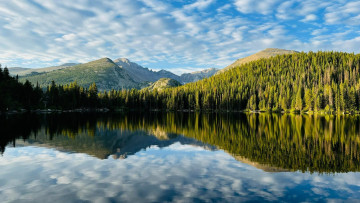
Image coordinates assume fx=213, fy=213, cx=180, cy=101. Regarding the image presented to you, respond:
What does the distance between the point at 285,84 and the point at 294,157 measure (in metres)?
194

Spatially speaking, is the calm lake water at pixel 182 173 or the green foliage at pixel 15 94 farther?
the green foliage at pixel 15 94

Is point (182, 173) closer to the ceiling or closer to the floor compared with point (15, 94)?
closer to the floor

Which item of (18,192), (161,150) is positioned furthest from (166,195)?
(161,150)

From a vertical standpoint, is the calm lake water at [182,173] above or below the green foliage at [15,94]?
below

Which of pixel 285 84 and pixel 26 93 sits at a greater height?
pixel 285 84

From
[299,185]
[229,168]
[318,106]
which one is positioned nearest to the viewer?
[299,185]

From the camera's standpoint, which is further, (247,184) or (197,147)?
(197,147)

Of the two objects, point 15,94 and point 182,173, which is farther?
point 15,94

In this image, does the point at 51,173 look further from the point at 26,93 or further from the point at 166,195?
the point at 26,93

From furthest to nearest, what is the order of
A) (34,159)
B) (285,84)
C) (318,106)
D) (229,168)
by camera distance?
1. (285,84)
2. (318,106)
3. (34,159)
4. (229,168)

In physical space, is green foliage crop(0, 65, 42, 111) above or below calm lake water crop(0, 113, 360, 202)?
above

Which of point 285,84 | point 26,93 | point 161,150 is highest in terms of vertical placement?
point 285,84

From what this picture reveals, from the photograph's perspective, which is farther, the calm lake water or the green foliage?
the green foliage

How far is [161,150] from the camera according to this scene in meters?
29.9
